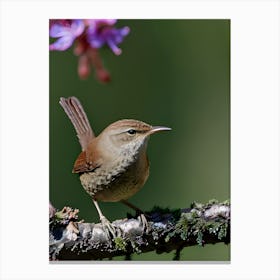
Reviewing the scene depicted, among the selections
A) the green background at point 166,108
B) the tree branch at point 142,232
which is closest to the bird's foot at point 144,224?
the tree branch at point 142,232

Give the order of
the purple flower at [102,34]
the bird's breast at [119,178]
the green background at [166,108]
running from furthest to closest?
the green background at [166,108] < the bird's breast at [119,178] < the purple flower at [102,34]

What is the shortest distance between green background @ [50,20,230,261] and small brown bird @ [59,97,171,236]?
0.10 m

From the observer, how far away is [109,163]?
3.46 meters

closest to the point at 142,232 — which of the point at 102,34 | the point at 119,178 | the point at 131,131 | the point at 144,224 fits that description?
the point at 144,224

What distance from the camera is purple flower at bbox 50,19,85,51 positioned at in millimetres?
2973

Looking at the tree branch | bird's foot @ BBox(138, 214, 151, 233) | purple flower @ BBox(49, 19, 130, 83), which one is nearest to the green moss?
the tree branch

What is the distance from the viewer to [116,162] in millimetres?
3439

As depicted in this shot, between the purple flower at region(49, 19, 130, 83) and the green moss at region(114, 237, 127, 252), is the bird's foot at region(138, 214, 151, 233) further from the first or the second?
the purple flower at region(49, 19, 130, 83)

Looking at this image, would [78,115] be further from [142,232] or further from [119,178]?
[142,232]

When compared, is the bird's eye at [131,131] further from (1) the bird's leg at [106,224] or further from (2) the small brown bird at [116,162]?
(1) the bird's leg at [106,224]

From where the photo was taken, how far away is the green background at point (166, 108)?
143 inches

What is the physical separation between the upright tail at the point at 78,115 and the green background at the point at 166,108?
4cm
